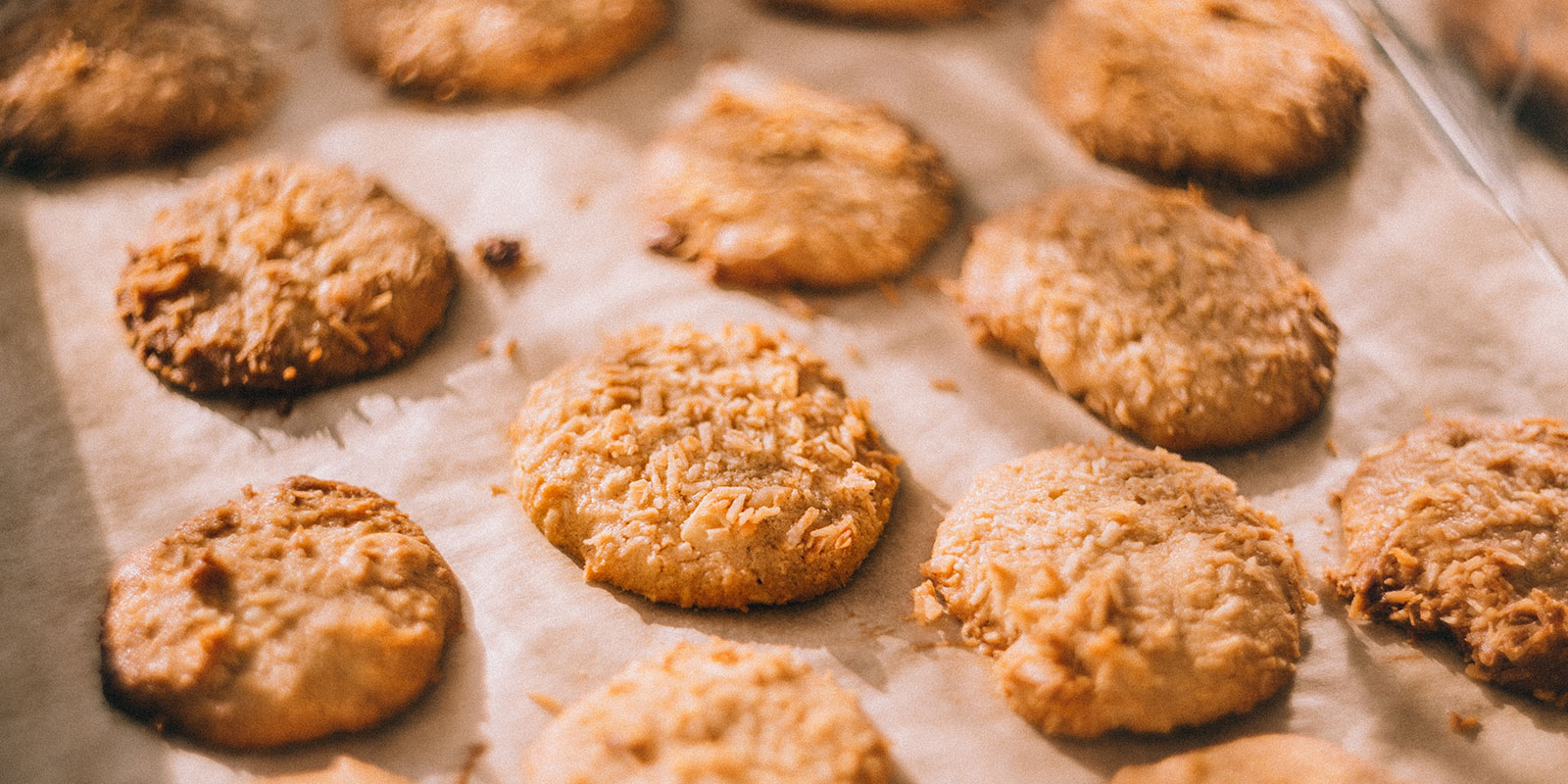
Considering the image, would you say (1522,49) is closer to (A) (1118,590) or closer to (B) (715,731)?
(A) (1118,590)

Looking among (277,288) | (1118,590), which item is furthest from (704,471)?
(277,288)

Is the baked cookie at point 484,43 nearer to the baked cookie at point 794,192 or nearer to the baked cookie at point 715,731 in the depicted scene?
the baked cookie at point 794,192

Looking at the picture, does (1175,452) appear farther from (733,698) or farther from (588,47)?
(588,47)

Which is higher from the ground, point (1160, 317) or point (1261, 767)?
point (1160, 317)

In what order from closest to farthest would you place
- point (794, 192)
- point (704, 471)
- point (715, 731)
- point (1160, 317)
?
point (715, 731)
point (704, 471)
point (1160, 317)
point (794, 192)

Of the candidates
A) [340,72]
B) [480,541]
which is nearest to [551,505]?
[480,541]

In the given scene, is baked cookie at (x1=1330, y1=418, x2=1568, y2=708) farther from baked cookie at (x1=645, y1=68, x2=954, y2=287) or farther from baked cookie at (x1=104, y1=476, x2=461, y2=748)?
baked cookie at (x1=104, y1=476, x2=461, y2=748)

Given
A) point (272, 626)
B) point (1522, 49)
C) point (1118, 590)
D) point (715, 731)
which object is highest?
point (1522, 49)
